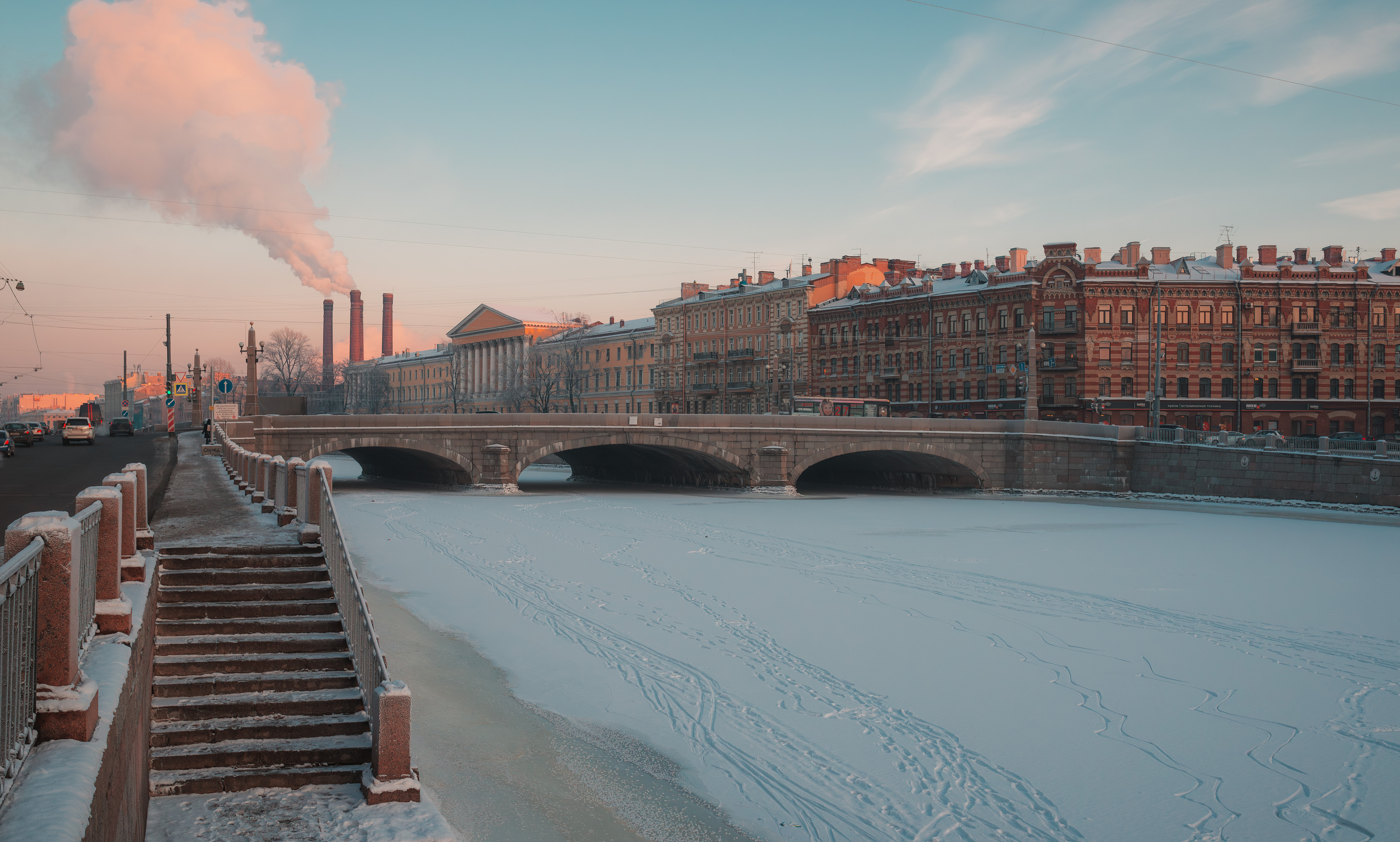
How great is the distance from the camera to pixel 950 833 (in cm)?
1104

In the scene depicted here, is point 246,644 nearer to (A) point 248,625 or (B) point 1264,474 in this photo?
(A) point 248,625

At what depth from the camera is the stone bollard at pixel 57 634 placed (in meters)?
6.06

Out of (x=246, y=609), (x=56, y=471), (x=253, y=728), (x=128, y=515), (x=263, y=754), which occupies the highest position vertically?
(x=128, y=515)

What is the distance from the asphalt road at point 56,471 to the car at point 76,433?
0.58 metres

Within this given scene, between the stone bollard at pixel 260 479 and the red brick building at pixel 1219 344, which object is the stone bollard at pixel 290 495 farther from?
the red brick building at pixel 1219 344

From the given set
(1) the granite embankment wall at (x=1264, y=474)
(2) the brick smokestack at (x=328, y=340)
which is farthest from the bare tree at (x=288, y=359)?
(1) the granite embankment wall at (x=1264, y=474)

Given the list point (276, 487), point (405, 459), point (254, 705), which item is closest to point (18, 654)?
point (254, 705)

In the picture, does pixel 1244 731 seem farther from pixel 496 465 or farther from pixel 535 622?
pixel 496 465

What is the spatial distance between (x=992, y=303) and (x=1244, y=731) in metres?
60.1

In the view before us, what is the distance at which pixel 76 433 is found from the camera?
5184 cm

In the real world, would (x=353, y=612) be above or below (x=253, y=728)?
Result: above

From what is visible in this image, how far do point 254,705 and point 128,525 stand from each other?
2.50 m

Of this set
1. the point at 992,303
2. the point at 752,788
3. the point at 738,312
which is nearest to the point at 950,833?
the point at 752,788

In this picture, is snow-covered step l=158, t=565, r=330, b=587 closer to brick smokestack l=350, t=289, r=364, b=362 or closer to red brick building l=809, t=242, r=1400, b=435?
red brick building l=809, t=242, r=1400, b=435
